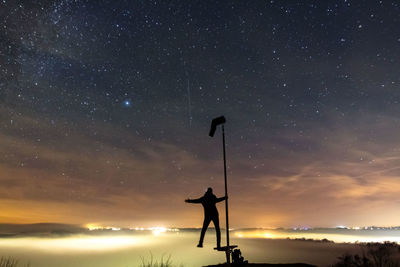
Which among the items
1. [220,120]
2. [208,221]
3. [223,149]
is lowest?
[208,221]

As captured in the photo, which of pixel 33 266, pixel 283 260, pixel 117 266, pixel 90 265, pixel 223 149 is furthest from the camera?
pixel 33 266

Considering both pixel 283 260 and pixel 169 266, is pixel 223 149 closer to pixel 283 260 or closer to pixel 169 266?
pixel 169 266

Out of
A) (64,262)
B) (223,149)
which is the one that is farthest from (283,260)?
(64,262)

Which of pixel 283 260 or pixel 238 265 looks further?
pixel 283 260

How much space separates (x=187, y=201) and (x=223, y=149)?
7.59 feet

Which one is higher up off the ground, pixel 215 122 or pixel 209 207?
pixel 215 122

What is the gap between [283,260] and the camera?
2098 cm

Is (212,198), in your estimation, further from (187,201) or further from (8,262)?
(8,262)

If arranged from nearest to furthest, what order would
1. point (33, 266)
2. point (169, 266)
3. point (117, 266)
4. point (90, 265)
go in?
1. point (169, 266)
2. point (117, 266)
3. point (90, 265)
4. point (33, 266)

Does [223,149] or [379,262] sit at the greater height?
[223,149]

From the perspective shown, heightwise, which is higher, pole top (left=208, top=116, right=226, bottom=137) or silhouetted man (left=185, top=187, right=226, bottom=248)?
pole top (left=208, top=116, right=226, bottom=137)

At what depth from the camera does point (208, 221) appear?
44.0 feet

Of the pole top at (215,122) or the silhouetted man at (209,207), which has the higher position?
the pole top at (215,122)

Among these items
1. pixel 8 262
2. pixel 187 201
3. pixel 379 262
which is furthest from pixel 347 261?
pixel 8 262
